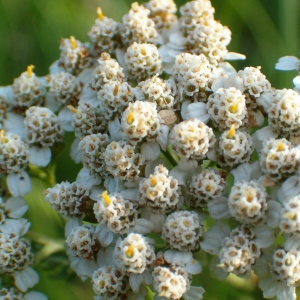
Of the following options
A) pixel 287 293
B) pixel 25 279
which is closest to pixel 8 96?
pixel 25 279

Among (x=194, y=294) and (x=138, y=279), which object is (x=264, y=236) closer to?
(x=194, y=294)

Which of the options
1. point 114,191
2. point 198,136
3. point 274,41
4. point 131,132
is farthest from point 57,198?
point 274,41

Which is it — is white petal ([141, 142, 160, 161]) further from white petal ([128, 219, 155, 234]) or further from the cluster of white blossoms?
white petal ([128, 219, 155, 234])

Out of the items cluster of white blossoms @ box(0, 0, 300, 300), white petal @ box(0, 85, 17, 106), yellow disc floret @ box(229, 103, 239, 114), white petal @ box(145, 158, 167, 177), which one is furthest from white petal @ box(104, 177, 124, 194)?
white petal @ box(0, 85, 17, 106)

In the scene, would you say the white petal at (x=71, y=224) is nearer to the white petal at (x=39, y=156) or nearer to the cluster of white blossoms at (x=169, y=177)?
the cluster of white blossoms at (x=169, y=177)

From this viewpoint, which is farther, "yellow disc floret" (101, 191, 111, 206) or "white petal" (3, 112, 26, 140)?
"white petal" (3, 112, 26, 140)

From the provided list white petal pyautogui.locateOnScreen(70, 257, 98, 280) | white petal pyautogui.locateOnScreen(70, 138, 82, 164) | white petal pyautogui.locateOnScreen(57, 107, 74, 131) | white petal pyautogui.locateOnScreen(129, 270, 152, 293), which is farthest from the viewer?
white petal pyautogui.locateOnScreen(57, 107, 74, 131)
